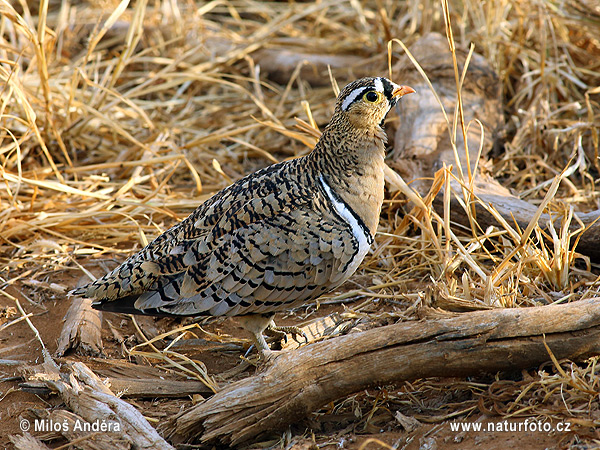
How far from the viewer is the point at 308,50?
6.96m

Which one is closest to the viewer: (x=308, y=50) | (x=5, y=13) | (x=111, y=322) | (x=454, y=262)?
(x=454, y=262)

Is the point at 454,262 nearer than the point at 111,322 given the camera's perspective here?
Yes

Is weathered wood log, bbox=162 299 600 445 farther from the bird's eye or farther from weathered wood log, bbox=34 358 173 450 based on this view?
the bird's eye

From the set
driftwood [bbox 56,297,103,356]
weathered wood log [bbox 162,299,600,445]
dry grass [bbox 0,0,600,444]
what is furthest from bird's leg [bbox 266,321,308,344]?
driftwood [bbox 56,297,103,356]

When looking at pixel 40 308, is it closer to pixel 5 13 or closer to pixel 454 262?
pixel 5 13

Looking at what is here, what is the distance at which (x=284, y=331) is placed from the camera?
371 centimetres

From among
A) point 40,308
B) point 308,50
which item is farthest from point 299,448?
point 308,50

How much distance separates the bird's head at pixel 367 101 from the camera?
11.1 feet

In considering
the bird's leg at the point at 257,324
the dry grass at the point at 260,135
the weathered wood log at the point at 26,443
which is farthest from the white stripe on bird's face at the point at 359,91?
the weathered wood log at the point at 26,443

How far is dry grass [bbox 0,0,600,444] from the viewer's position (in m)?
3.67

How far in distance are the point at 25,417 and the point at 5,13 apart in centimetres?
285

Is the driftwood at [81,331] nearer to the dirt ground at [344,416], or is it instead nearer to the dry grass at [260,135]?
the dirt ground at [344,416]

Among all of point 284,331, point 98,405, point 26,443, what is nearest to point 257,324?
point 284,331

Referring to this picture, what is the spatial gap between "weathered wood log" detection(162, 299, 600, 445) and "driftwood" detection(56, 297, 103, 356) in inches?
40.1
